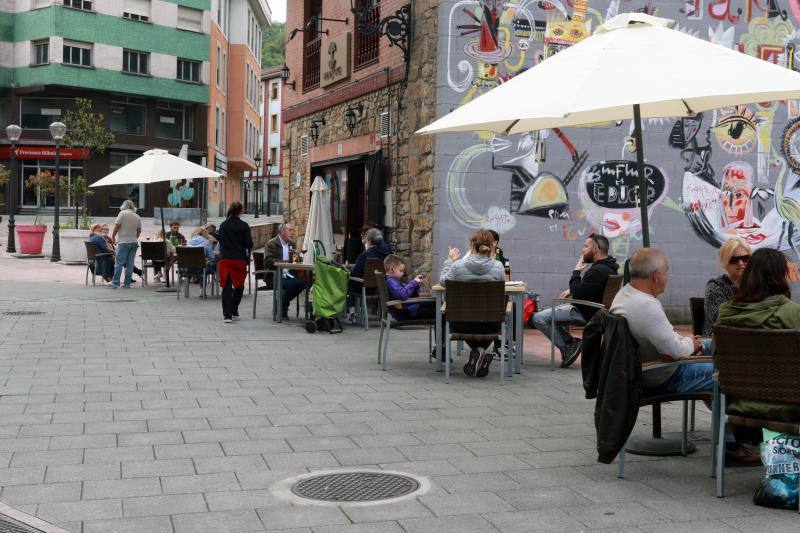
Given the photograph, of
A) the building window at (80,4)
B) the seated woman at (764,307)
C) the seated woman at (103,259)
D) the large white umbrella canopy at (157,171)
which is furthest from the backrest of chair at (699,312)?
the building window at (80,4)

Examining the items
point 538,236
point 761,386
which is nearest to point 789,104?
point 538,236

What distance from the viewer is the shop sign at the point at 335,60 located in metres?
18.2

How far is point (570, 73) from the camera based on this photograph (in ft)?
19.6

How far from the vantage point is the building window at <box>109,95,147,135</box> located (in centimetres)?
5019

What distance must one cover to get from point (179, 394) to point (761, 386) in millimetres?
4662

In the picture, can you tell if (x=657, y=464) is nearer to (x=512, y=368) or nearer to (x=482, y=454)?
(x=482, y=454)

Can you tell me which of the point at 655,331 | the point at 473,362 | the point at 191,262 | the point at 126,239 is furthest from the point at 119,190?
the point at 655,331

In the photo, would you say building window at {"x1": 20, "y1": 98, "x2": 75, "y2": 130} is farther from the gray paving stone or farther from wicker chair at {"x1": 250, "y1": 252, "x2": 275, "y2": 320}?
the gray paving stone

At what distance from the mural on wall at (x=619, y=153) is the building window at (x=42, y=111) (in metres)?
39.4

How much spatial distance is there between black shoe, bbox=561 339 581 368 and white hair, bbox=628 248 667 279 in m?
4.42

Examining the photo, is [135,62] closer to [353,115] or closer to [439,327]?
[353,115]

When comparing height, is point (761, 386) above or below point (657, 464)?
above

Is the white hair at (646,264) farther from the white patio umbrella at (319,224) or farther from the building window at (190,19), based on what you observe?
the building window at (190,19)

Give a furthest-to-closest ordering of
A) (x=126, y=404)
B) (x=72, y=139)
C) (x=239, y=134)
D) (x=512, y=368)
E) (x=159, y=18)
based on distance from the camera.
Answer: (x=239, y=134) < (x=159, y=18) < (x=72, y=139) < (x=512, y=368) < (x=126, y=404)
